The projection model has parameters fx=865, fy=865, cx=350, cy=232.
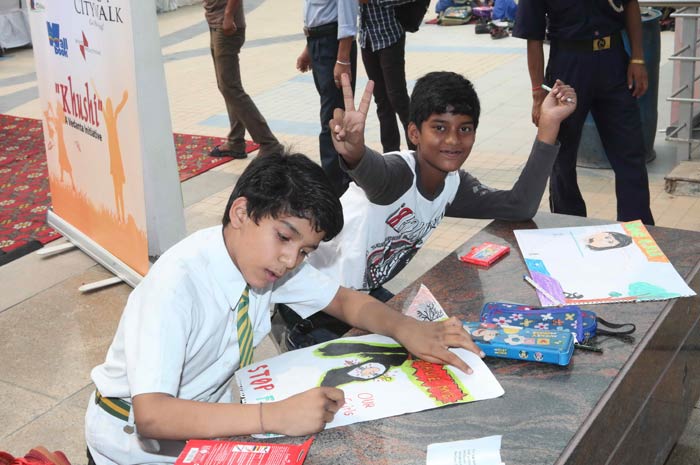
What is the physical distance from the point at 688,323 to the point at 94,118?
2647 mm

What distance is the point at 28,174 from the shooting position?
5707mm

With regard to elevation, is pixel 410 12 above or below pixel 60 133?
above

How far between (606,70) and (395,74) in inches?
54.8

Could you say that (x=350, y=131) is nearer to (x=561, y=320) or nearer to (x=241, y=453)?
(x=561, y=320)

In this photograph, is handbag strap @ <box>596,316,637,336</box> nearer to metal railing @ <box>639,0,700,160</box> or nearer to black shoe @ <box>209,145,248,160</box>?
metal railing @ <box>639,0,700,160</box>

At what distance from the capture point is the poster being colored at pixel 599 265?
1937 mm

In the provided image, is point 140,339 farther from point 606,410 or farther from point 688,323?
point 688,323

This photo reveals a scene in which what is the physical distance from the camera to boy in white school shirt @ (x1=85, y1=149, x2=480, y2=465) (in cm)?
151

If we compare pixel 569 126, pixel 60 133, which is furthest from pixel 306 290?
pixel 60 133

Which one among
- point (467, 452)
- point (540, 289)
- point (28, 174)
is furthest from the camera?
point (28, 174)

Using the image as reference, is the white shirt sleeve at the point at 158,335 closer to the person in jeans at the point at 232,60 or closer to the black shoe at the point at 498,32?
the person in jeans at the point at 232,60

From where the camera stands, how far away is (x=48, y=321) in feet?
12.0

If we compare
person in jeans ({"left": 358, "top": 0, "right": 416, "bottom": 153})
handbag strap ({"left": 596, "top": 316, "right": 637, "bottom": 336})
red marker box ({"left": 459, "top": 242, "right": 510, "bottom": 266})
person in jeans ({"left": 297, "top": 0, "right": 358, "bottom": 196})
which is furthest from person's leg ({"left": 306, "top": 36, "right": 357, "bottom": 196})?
handbag strap ({"left": 596, "top": 316, "right": 637, "bottom": 336})

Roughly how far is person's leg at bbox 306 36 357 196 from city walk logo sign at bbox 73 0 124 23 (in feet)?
4.21
